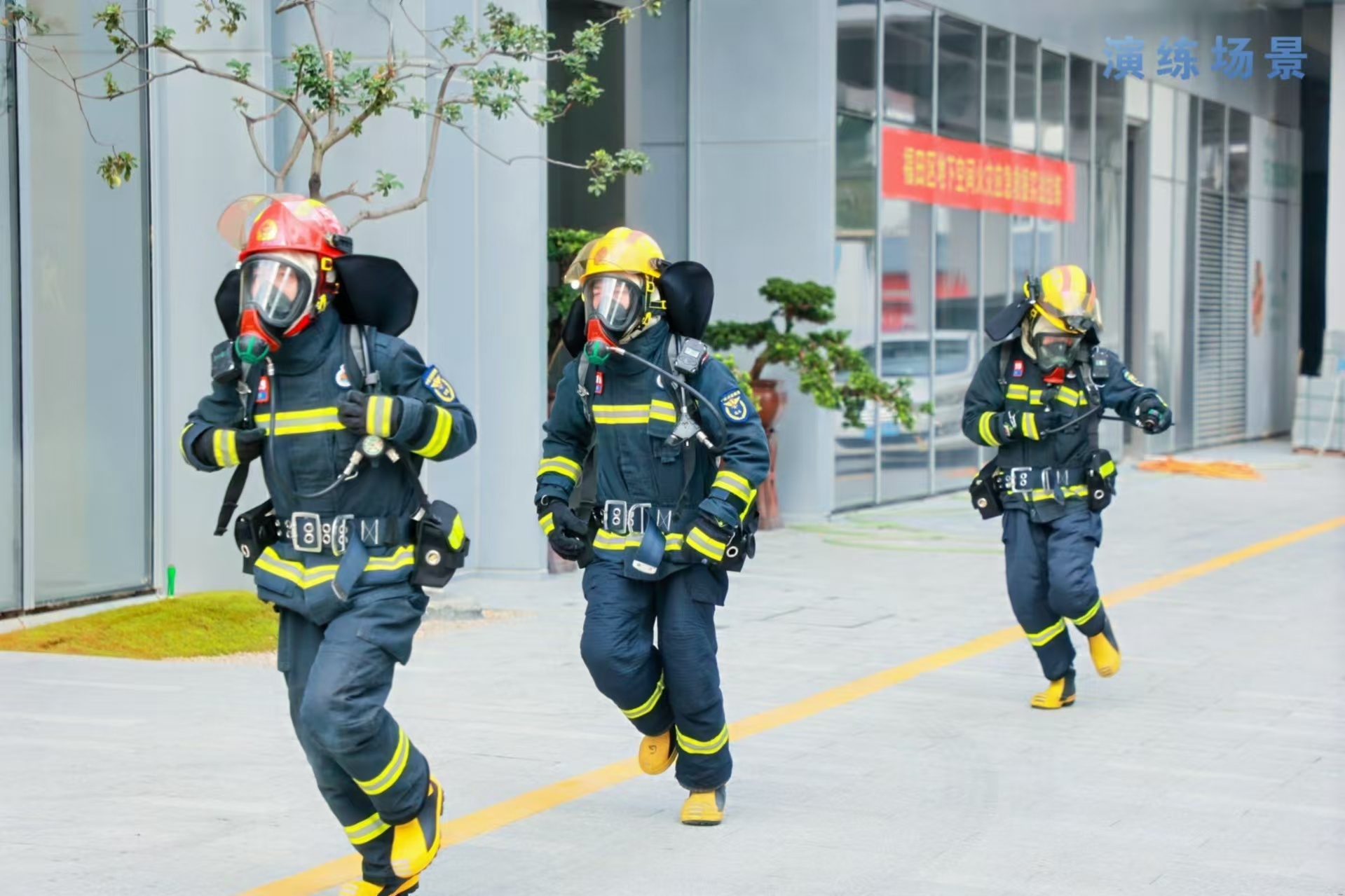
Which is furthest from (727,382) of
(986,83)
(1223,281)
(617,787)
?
(1223,281)

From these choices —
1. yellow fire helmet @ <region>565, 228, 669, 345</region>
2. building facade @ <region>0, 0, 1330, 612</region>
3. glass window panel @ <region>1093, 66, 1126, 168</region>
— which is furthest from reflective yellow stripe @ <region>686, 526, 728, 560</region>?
glass window panel @ <region>1093, 66, 1126, 168</region>

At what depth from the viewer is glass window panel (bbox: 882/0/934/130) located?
1702 centimetres

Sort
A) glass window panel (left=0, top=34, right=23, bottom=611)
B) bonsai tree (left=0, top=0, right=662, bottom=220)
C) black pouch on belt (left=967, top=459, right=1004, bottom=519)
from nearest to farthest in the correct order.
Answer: black pouch on belt (left=967, top=459, right=1004, bottom=519), bonsai tree (left=0, top=0, right=662, bottom=220), glass window panel (left=0, top=34, right=23, bottom=611)

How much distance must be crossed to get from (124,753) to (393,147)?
17.9 ft

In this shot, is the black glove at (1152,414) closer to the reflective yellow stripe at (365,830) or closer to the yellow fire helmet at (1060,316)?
the yellow fire helmet at (1060,316)

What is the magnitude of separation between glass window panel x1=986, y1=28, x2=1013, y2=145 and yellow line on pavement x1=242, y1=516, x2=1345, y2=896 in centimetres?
756

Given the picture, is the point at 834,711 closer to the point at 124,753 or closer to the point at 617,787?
the point at 617,787

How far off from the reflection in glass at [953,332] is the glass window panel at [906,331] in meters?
0.22

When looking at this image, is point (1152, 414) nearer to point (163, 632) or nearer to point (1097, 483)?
point (1097, 483)

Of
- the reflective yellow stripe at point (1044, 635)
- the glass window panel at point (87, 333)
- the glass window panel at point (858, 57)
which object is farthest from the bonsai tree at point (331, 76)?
the glass window panel at point (858, 57)

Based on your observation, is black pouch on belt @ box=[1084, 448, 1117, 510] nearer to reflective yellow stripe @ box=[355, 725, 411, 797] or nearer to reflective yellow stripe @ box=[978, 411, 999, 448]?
reflective yellow stripe @ box=[978, 411, 999, 448]

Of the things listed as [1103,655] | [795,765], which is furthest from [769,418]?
[795,765]

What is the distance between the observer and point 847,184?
645 inches

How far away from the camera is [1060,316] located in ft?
27.1
